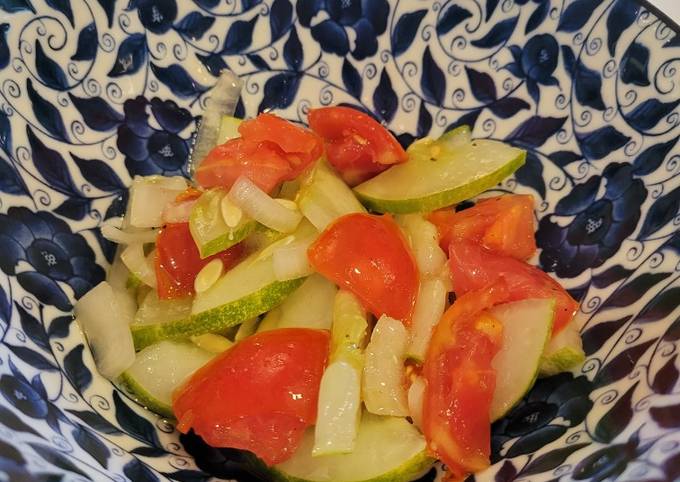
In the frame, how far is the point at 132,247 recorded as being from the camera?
6.19 feet

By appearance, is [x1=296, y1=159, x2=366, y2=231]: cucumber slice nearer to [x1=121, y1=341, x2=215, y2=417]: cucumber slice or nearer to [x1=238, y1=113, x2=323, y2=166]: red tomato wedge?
[x1=238, y1=113, x2=323, y2=166]: red tomato wedge

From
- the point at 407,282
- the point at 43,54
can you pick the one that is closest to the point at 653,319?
the point at 407,282

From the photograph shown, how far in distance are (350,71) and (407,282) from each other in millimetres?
886

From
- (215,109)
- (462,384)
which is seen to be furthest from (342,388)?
(215,109)

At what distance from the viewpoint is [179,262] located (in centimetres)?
180

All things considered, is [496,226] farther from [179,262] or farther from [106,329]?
[106,329]

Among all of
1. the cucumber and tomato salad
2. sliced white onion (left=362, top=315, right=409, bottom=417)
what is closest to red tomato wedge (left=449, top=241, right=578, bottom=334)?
the cucumber and tomato salad

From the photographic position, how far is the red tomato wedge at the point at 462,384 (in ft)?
4.94

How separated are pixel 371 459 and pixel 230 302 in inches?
19.4

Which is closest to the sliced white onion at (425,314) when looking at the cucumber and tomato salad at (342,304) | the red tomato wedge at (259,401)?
the cucumber and tomato salad at (342,304)

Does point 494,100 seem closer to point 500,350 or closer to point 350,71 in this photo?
point 350,71

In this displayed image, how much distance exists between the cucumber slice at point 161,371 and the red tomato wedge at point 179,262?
0.15 m

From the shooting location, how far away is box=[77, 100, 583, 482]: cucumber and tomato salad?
59.8 inches

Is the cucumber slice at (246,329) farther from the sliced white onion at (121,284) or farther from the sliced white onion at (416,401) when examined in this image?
the sliced white onion at (416,401)
